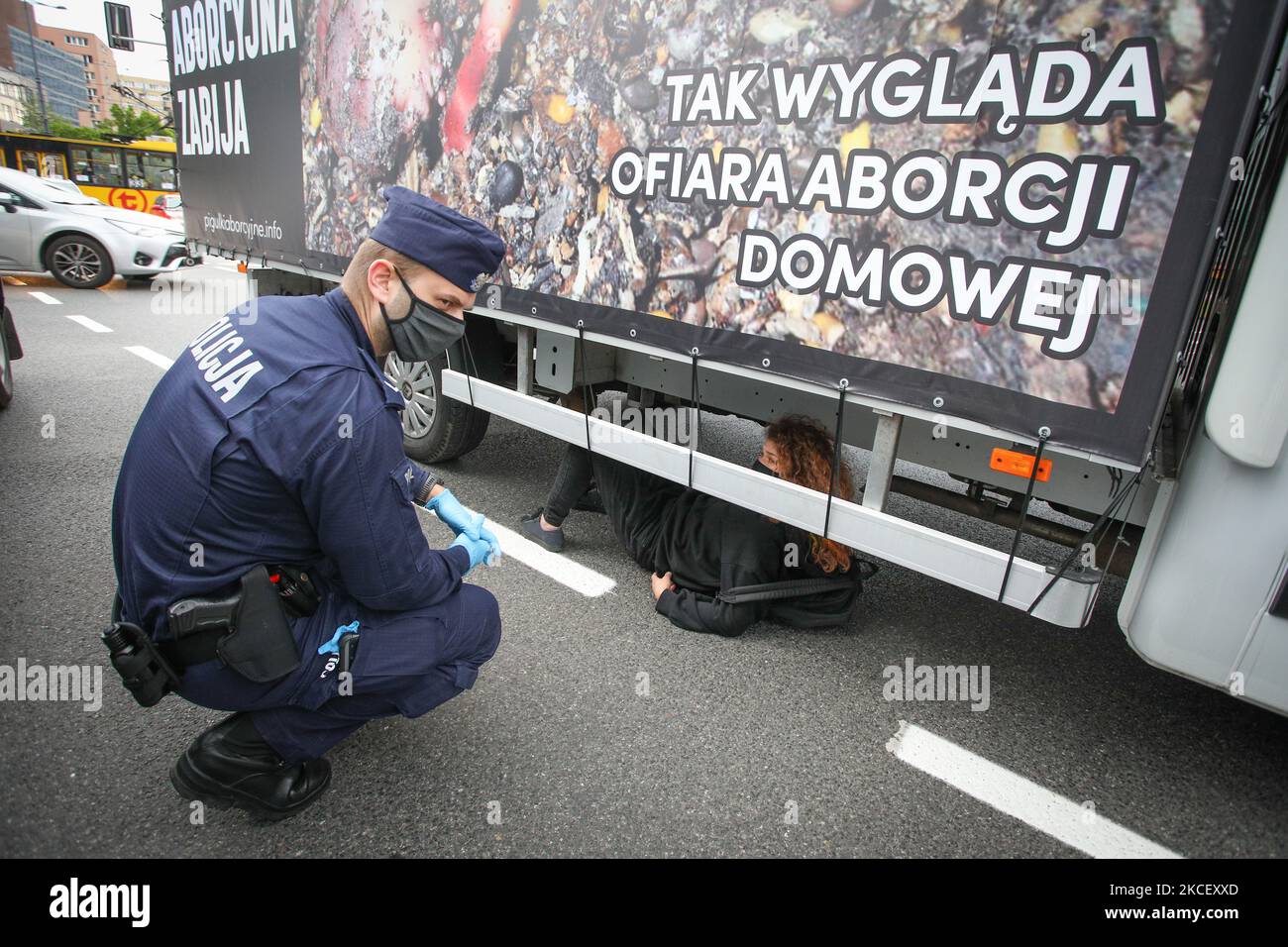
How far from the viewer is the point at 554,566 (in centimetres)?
375

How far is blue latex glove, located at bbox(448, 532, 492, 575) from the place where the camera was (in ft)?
7.59

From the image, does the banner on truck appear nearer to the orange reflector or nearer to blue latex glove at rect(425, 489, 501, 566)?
the orange reflector

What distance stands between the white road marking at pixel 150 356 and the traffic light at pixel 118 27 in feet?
49.6

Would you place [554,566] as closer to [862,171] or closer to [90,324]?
[862,171]

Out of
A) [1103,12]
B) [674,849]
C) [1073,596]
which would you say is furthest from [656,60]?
[674,849]

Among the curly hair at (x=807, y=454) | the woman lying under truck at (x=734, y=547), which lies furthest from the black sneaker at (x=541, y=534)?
the curly hair at (x=807, y=454)

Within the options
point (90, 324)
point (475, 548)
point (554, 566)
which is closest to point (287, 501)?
point (475, 548)

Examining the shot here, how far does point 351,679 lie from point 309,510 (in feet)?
1.67

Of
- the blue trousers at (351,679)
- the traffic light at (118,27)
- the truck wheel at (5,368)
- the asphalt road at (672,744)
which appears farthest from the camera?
the traffic light at (118,27)

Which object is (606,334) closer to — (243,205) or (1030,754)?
(1030,754)

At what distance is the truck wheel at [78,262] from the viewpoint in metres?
10.6

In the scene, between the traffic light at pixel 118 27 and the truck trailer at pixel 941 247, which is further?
the traffic light at pixel 118 27

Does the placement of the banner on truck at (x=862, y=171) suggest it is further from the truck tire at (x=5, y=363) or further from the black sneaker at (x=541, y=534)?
the truck tire at (x=5, y=363)

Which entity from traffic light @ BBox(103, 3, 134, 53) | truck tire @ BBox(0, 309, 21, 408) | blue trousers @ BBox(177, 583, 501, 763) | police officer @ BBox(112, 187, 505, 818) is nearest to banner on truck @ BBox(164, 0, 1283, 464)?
police officer @ BBox(112, 187, 505, 818)
